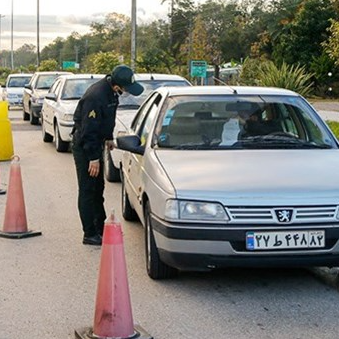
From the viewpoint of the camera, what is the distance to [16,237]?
8.20 meters

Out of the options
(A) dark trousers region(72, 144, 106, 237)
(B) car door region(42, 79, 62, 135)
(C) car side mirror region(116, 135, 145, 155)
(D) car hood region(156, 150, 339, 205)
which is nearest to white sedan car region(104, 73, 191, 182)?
(A) dark trousers region(72, 144, 106, 237)

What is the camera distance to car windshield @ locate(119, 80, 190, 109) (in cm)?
1330

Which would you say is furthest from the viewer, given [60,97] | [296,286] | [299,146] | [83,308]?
[60,97]

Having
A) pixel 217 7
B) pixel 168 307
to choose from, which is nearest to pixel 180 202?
pixel 168 307

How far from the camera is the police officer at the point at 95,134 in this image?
751 cm

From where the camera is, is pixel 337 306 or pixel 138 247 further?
pixel 138 247

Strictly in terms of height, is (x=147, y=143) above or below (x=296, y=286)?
above

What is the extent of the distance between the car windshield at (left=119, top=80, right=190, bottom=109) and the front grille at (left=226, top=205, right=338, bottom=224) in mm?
7278

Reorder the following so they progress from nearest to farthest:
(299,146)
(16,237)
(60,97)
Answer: (299,146), (16,237), (60,97)

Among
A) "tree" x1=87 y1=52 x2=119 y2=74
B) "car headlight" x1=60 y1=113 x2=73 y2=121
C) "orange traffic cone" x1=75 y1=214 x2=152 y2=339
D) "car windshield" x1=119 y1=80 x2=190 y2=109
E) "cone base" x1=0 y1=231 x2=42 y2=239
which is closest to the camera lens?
"orange traffic cone" x1=75 y1=214 x2=152 y2=339

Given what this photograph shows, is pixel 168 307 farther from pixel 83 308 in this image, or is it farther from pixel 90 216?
pixel 90 216

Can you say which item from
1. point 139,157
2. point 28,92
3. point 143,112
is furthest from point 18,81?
point 139,157

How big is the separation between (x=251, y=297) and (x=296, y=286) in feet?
1.67

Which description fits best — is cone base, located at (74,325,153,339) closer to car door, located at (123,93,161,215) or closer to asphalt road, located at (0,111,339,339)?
asphalt road, located at (0,111,339,339)
